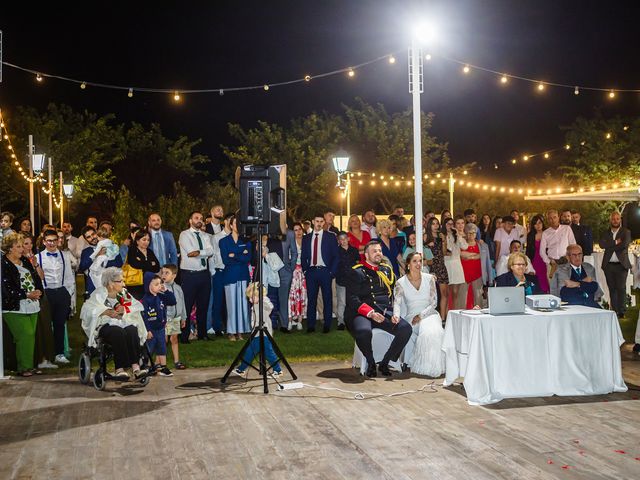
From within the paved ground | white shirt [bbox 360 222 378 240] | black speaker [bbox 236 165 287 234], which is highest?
black speaker [bbox 236 165 287 234]

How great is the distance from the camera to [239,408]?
21.0 feet

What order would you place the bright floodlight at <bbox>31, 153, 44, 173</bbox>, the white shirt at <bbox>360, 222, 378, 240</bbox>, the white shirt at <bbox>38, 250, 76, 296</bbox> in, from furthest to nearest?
1. the bright floodlight at <bbox>31, 153, 44, 173</bbox>
2. the white shirt at <bbox>360, 222, 378, 240</bbox>
3. the white shirt at <bbox>38, 250, 76, 296</bbox>

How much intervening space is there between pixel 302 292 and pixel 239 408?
5.29m

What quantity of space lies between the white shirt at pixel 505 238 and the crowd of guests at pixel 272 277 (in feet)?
0.06

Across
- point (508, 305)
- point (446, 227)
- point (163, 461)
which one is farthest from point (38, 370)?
point (446, 227)

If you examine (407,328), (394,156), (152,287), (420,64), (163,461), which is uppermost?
(394,156)

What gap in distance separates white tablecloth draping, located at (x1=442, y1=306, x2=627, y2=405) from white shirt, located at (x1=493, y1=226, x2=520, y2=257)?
5.41 m

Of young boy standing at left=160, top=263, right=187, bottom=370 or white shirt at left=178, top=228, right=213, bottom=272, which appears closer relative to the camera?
young boy standing at left=160, top=263, right=187, bottom=370

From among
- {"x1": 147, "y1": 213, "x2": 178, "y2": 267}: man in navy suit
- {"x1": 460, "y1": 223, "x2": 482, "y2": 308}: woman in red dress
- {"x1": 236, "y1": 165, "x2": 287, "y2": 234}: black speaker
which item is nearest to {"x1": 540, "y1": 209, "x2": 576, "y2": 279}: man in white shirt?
{"x1": 460, "y1": 223, "x2": 482, "y2": 308}: woman in red dress

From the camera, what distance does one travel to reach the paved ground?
4.71 metres

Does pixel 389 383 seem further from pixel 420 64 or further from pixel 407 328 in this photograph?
pixel 420 64

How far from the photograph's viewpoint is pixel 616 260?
37.6ft

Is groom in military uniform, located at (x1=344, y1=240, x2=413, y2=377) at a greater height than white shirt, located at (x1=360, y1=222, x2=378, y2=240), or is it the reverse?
white shirt, located at (x1=360, y1=222, x2=378, y2=240)

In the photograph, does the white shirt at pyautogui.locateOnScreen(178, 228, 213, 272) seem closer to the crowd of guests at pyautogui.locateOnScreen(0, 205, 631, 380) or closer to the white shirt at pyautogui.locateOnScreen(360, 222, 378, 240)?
the crowd of guests at pyautogui.locateOnScreen(0, 205, 631, 380)
